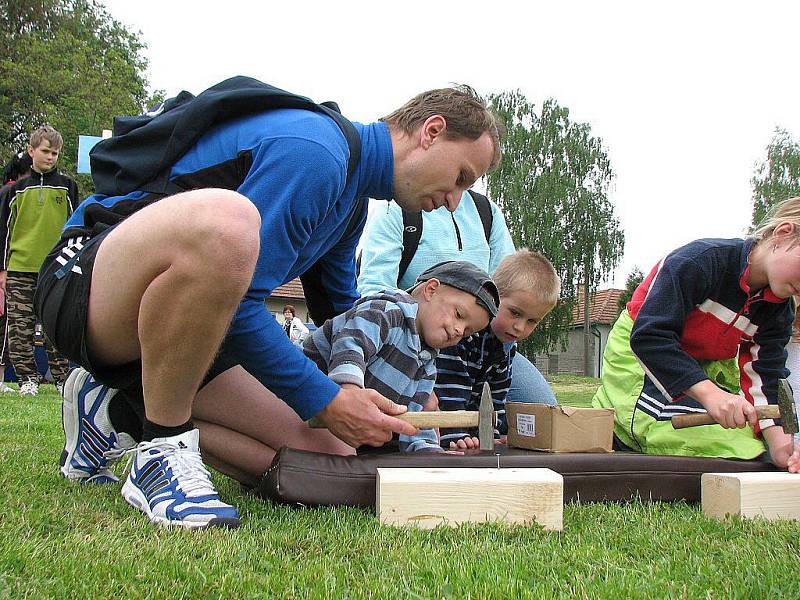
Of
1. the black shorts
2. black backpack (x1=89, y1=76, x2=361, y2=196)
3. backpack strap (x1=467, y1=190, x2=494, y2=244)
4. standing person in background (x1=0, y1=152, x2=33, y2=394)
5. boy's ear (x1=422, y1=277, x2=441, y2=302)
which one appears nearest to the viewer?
the black shorts

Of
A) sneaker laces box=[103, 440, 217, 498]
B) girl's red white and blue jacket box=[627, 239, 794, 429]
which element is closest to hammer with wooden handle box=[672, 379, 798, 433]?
girl's red white and blue jacket box=[627, 239, 794, 429]

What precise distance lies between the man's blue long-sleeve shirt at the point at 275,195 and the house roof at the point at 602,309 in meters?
37.3

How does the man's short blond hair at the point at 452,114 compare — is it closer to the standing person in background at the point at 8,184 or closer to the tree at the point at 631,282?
the standing person in background at the point at 8,184

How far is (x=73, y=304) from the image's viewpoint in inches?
82.7

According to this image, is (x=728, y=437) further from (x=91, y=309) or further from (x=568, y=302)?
(x=568, y=302)

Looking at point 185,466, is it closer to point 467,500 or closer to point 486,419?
point 467,500

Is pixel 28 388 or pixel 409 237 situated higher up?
pixel 409 237

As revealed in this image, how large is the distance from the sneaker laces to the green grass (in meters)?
0.14

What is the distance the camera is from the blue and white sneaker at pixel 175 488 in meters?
1.99

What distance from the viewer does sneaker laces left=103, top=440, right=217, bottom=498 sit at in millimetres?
2074

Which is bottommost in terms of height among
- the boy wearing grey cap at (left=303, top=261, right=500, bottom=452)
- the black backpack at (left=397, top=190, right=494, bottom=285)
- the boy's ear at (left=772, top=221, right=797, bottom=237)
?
the boy wearing grey cap at (left=303, top=261, right=500, bottom=452)

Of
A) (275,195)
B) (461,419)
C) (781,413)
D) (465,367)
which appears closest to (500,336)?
(465,367)

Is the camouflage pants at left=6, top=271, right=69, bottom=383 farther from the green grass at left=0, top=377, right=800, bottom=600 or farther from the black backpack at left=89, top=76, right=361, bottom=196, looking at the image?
the black backpack at left=89, top=76, right=361, bottom=196

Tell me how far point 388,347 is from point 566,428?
805 mm
